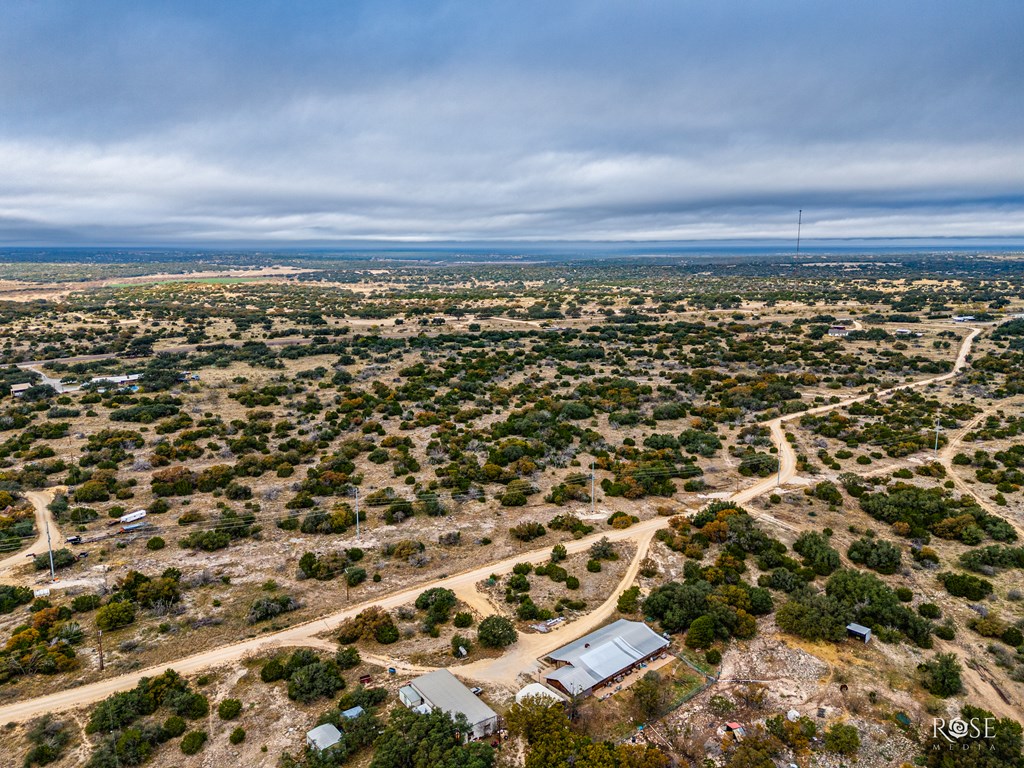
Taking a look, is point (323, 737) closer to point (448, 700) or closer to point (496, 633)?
point (448, 700)

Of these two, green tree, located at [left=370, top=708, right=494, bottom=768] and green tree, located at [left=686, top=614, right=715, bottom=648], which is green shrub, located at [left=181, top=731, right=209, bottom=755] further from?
green tree, located at [left=686, top=614, right=715, bottom=648]

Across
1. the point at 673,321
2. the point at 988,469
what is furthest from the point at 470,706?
A: the point at 673,321

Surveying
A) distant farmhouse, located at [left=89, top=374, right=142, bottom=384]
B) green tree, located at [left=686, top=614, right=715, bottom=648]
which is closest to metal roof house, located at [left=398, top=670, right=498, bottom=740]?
green tree, located at [left=686, top=614, right=715, bottom=648]

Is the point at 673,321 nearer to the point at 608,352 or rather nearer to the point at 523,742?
the point at 608,352

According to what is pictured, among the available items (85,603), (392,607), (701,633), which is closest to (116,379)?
(85,603)

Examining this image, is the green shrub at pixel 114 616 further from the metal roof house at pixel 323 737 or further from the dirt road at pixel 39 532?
the metal roof house at pixel 323 737

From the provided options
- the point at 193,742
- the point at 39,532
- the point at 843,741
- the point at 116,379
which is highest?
the point at 116,379

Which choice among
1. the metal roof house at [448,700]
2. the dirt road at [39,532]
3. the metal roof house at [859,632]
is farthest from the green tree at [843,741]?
the dirt road at [39,532]

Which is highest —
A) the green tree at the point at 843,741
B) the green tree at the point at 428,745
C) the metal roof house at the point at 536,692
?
the green tree at the point at 428,745
